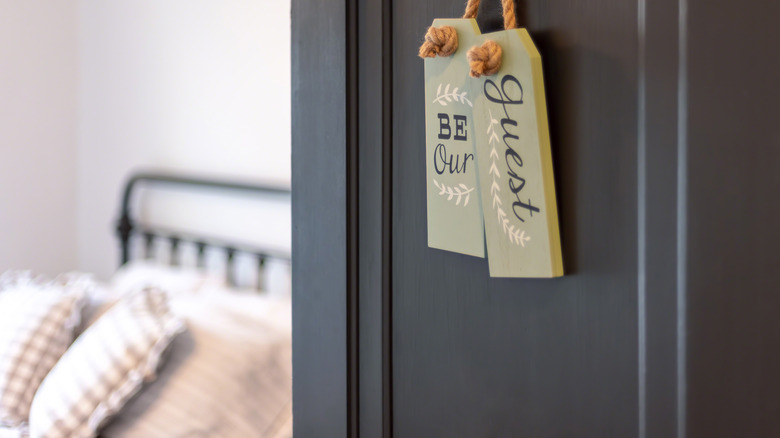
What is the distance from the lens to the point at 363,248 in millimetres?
588

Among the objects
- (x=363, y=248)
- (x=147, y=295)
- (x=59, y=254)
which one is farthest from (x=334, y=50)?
(x=59, y=254)

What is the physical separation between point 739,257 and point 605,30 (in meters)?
0.18

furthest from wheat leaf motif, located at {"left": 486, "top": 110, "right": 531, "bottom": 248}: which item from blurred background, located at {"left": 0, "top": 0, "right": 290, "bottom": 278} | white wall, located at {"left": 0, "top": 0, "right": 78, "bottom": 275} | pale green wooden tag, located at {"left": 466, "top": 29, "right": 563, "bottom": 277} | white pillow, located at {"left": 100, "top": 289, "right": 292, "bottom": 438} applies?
white wall, located at {"left": 0, "top": 0, "right": 78, "bottom": 275}

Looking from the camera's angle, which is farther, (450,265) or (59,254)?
→ (59,254)

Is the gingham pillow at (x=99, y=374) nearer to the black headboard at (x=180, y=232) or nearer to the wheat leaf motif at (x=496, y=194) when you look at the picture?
the black headboard at (x=180, y=232)

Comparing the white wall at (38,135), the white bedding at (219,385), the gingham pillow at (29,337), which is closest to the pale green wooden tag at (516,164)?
the white bedding at (219,385)

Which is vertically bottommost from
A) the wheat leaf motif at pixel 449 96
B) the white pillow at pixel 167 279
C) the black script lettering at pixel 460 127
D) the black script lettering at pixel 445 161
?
the white pillow at pixel 167 279

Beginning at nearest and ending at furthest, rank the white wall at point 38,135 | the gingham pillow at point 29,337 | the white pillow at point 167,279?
the gingham pillow at point 29,337
the white pillow at point 167,279
the white wall at point 38,135

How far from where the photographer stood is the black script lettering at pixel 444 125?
1.64ft

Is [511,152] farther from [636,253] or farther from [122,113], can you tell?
[122,113]

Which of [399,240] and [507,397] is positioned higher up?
[399,240]

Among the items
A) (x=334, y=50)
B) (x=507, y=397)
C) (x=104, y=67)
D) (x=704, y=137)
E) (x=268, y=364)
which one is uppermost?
(x=104, y=67)

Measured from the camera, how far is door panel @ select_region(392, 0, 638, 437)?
1.38ft

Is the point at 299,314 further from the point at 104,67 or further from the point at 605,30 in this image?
the point at 104,67
